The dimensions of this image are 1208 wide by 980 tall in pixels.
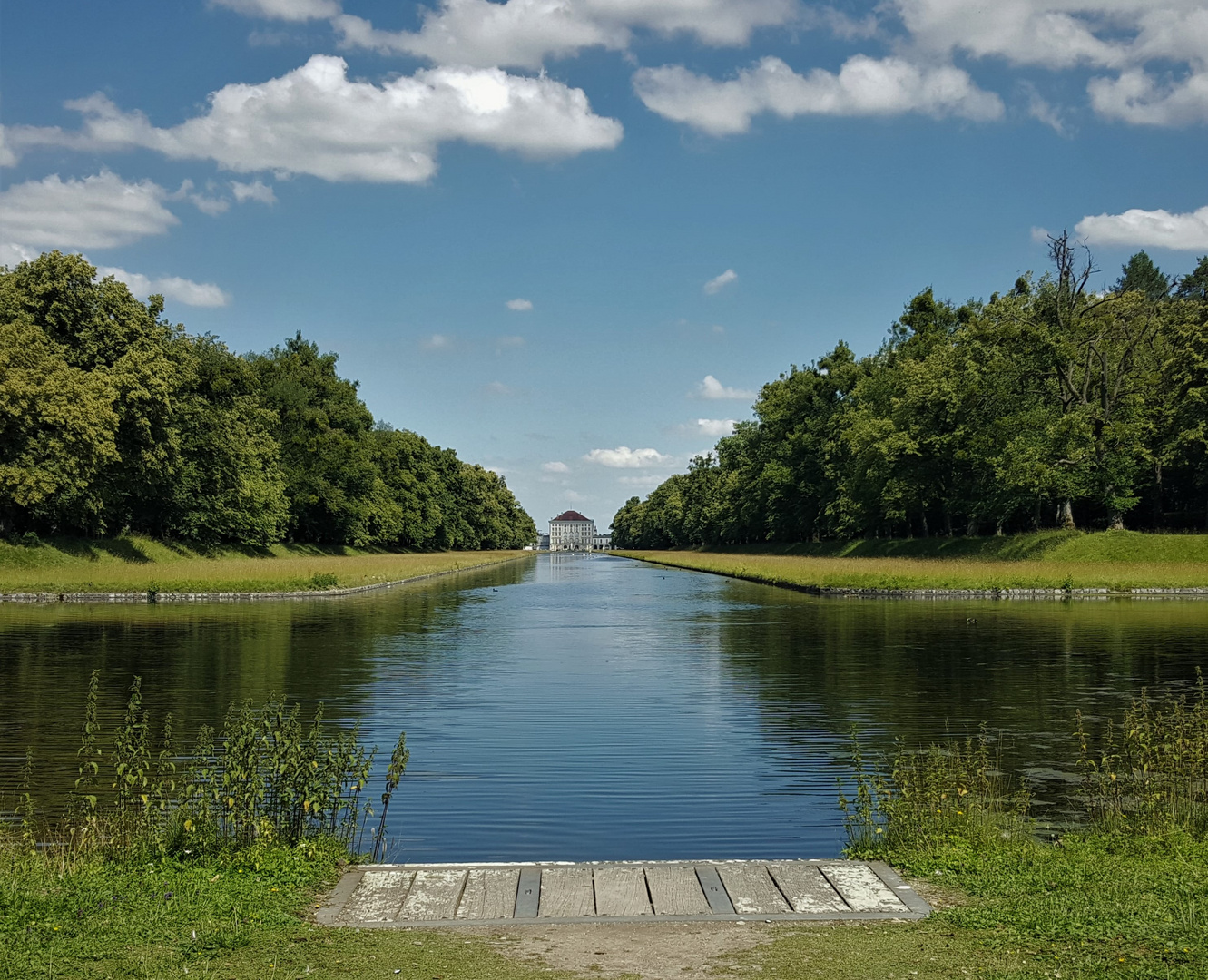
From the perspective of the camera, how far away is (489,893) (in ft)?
24.9

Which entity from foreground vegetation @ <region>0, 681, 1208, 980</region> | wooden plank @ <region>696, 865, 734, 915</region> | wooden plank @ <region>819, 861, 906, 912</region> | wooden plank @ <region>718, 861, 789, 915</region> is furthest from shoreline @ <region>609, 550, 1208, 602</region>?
wooden plank @ <region>696, 865, 734, 915</region>

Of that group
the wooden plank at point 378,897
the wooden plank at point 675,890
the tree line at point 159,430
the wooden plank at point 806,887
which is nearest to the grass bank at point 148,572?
the tree line at point 159,430

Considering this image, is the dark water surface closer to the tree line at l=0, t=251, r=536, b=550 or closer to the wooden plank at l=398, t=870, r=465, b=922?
the wooden plank at l=398, t=870, r=465, b=922

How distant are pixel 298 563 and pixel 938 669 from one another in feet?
169

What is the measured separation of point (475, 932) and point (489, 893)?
65 centimetres

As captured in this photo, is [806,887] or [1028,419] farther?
[1028,419]

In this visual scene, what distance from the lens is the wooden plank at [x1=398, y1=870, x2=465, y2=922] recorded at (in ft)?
23.7

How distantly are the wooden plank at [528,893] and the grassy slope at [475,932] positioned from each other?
1.50 ft

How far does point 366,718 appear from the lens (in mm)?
16734

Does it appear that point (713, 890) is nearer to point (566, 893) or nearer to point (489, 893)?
point (566, 893)

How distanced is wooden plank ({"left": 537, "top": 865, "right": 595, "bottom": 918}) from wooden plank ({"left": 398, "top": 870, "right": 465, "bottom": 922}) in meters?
0.63

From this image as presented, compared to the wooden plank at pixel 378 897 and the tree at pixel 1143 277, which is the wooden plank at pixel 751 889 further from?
the tree at pixel 1143 277

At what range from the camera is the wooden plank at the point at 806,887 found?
733 centimetres

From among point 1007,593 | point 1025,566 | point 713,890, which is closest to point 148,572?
point 1007,593
